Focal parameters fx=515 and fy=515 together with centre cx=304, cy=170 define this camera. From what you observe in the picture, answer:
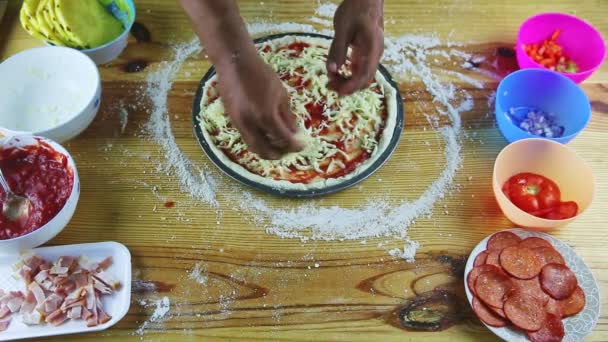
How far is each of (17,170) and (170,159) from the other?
1.81 feet

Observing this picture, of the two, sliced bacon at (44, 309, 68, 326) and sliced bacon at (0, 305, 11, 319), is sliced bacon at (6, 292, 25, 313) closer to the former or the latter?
sliced bacon at (0, 305, 11, 319)

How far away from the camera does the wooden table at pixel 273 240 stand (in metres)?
1.72

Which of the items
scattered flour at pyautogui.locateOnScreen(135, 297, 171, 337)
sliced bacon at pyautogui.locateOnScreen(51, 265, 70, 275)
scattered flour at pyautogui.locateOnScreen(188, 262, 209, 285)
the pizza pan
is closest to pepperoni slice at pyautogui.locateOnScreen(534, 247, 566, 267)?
the pizza pan

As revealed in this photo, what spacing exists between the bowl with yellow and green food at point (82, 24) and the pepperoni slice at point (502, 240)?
178cm

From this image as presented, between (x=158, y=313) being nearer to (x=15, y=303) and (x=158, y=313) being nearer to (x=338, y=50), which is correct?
(x=15, y=303)

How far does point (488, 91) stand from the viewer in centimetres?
231

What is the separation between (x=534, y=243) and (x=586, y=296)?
0.74ft

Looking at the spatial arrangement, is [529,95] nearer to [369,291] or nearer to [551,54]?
[551,54]

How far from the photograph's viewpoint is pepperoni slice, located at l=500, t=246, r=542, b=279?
1.71 m

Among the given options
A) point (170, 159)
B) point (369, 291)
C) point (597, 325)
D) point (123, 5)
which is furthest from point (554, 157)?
point (123, 5)

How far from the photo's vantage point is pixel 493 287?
1.68 m

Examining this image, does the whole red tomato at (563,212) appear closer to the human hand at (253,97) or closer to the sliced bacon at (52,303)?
the human hand at (253,97)

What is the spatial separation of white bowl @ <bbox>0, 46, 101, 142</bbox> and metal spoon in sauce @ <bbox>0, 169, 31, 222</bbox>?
28cm

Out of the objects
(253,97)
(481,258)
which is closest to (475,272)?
(481,258)
